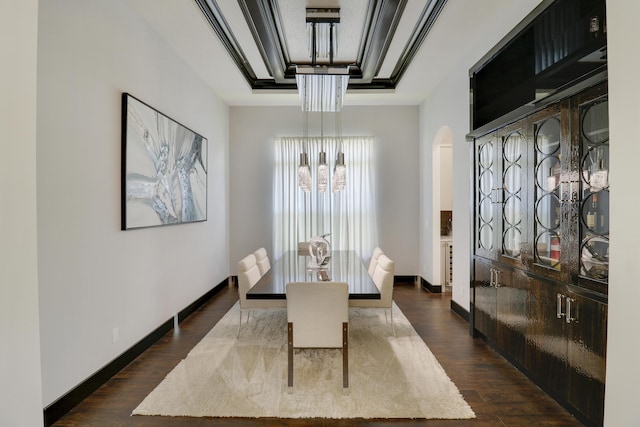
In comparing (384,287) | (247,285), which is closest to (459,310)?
(384,287)

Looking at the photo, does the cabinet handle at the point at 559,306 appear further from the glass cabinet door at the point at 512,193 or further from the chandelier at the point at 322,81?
the chandelier at the point at 322,81

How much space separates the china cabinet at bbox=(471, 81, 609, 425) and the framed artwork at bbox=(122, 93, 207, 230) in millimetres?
3187

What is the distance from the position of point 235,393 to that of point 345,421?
0.83 m

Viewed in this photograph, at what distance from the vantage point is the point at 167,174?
379 centimetres

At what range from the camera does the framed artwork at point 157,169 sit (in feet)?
9.89

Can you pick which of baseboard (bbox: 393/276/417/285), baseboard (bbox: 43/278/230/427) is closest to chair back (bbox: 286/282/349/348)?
baseboard (bbox: 43/278/230/427)

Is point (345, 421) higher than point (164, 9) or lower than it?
lower

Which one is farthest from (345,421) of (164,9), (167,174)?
(164,9)

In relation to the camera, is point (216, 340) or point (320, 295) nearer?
point (320, 295)

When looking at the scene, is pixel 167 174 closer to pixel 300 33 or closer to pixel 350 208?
pixel 300 33

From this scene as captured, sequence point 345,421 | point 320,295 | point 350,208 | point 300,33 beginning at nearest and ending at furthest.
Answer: point 345,421
point 320,295
point 300,33
point 350,208

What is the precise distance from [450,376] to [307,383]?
3.73ft

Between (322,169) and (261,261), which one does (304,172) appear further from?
(261,261)

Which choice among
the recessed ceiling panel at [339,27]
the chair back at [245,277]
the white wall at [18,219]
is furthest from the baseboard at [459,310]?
the white wall at [18,219]
